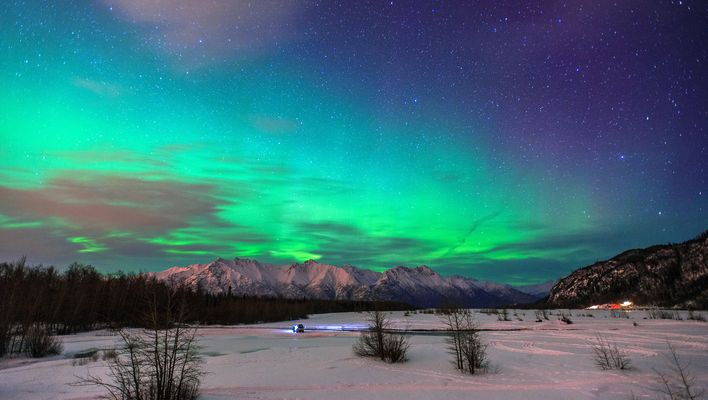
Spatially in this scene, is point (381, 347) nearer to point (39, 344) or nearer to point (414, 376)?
point (414, 376)

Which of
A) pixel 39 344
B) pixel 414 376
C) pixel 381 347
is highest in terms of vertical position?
pixel 39 344

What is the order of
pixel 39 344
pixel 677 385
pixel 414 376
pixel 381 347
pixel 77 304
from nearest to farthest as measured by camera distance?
pixel 677 385, pixel 414 376, pixel 381 347, pixel 39 344, pixel 77 304

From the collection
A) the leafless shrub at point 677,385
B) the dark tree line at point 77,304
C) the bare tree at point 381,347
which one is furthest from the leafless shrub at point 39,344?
the leafless shrub at point 677,385

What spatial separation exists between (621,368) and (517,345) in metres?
9.70

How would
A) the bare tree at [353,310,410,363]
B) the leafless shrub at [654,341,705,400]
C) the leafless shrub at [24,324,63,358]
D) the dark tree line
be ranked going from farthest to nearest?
the dark tree line < the leafless shrub at [24,324,63,358] < the bare tree at [353,310,410,363] < the leafless shrub at [654,341,705,400]

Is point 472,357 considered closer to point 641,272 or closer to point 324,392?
point 324,392

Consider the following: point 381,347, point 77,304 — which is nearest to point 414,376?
point 381,347

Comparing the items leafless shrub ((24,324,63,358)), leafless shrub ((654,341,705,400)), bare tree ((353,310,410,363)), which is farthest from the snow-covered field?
leafless shrub ((24,324,63,358))

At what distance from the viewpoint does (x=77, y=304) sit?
55500 mm

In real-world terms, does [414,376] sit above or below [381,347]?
below

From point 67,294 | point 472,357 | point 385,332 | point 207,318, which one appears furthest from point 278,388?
point 207,318

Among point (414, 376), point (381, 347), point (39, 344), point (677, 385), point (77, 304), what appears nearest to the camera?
point (677, 385)

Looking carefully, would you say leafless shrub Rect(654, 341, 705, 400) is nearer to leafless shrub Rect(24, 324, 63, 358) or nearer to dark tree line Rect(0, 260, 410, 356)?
dark tree line Rect(0, 260, 410, 356)

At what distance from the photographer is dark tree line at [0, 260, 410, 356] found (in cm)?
3002
